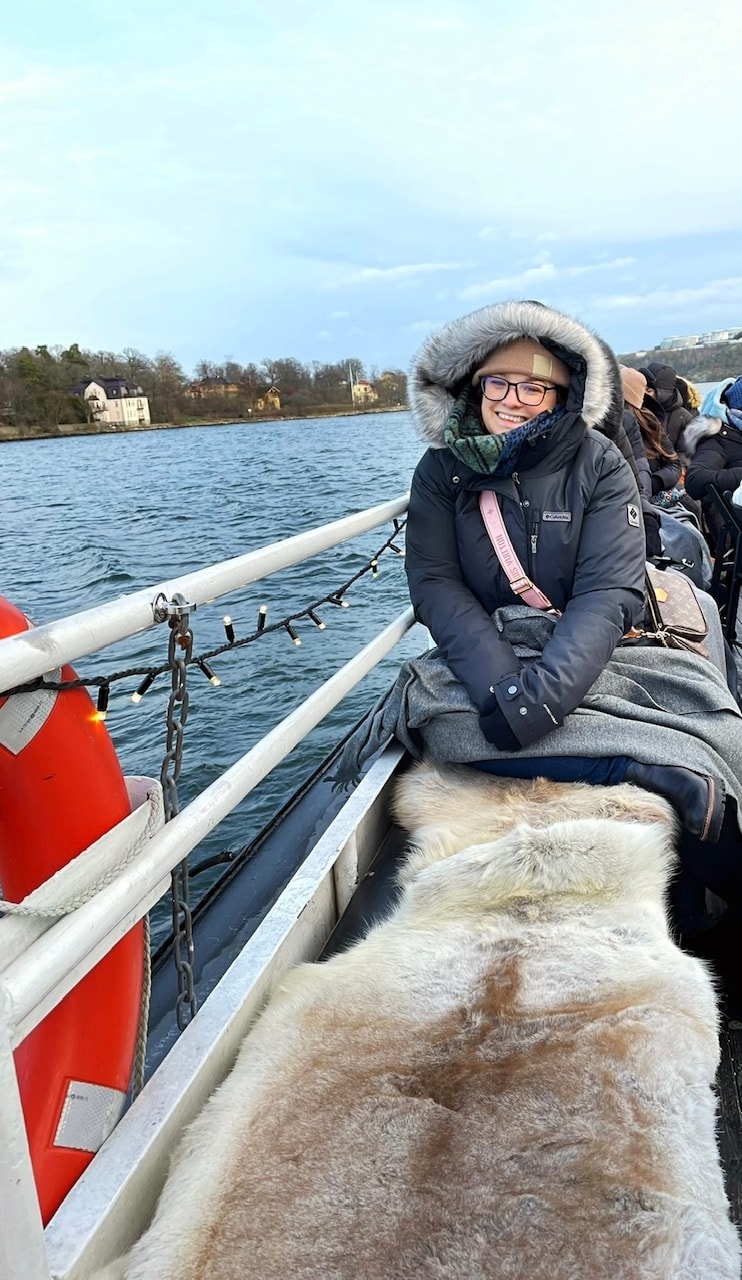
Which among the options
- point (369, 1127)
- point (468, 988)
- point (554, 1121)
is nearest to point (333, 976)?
point (468, 988)

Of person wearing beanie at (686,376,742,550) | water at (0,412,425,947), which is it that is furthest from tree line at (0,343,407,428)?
person wearing beanie at (686,376,742,550)

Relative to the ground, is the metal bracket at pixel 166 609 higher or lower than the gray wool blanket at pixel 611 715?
higher

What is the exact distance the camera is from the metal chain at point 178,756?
4.17 ft

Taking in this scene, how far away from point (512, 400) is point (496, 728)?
951 mm

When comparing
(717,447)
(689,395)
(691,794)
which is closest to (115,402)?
(689,395)

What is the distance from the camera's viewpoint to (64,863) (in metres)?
1.39

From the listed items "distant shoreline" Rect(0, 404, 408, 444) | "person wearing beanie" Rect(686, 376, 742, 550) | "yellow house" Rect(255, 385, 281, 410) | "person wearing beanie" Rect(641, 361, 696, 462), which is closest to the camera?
"person wearing beanie" Rect(686, 376, 742, 550)

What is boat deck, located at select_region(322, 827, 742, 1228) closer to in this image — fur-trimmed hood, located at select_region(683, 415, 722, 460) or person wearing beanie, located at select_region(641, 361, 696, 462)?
fur-trimmed hood, located at select_region(683, 415, 722, 460)

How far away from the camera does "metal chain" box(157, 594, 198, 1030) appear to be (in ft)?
4.17

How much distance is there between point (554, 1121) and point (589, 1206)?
137mm

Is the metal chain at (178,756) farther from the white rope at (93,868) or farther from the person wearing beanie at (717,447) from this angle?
the person wearing beanie at (717,447)

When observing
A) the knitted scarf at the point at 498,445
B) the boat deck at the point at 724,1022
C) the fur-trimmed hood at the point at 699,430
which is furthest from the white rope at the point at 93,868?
the fur-trimmed hood at the point at 699,430

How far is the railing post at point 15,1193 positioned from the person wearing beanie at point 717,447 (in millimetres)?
4825

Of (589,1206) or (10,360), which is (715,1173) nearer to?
(589,1206)
